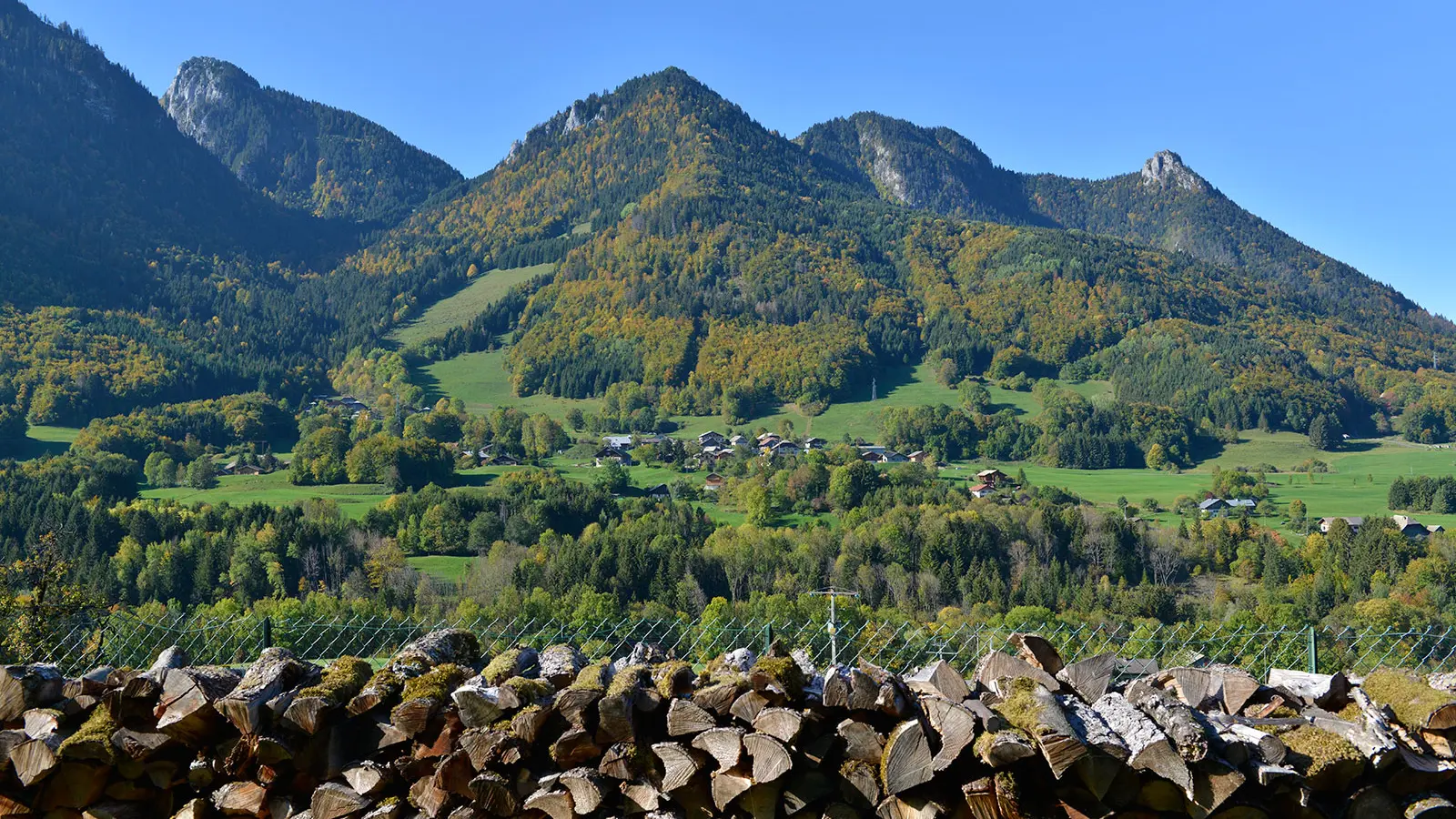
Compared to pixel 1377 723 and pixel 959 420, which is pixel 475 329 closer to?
pixel 959 420

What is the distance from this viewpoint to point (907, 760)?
5.79 meters

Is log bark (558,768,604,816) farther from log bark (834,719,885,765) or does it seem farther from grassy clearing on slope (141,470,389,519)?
grassy clearing on slope (141,470,389,519)

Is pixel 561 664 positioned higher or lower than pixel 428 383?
higher

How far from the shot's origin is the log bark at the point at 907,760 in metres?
5.77

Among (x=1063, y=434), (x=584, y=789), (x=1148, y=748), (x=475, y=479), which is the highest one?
(x=1148, y=748)

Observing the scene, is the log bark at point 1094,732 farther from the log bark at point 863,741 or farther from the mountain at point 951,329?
the mountain at point 951,329

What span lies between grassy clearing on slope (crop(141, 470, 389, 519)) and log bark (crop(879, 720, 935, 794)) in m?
79.6

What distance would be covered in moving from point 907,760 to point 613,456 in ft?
366

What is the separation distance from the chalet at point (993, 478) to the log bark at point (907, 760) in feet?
321

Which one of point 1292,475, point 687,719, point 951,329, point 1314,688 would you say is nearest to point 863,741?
point 687,719

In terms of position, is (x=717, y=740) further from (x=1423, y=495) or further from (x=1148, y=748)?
(x=1423, y=495)

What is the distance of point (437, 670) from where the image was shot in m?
6.83

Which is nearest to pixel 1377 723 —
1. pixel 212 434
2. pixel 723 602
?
pixel 723 602

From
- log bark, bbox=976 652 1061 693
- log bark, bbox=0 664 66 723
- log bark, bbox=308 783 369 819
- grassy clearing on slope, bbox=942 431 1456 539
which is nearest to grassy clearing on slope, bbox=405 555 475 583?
grassy clearing on slope, bbox=942 431 1456 539
